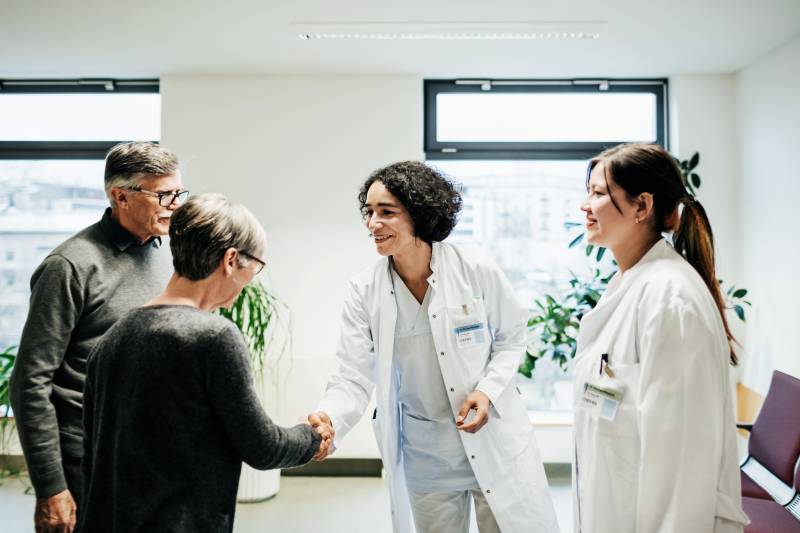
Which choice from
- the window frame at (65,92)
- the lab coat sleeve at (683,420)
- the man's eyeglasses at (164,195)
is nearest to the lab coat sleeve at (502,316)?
the lab coat sleeve at (683,420)

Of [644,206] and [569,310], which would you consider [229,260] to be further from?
[569,310]

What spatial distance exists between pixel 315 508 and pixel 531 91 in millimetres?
3238

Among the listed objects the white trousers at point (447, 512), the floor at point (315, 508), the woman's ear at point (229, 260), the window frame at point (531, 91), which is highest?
the window frame at point (531, 91)

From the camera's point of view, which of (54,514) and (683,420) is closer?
(683,420)

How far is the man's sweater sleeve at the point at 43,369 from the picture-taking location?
4.88 feet

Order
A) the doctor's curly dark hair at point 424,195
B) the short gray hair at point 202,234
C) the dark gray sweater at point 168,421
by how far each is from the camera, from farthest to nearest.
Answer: the doctor's curly dark hair at point 424,195
the short gray hair at point 202,234
the dark gray sweater at point 168,421

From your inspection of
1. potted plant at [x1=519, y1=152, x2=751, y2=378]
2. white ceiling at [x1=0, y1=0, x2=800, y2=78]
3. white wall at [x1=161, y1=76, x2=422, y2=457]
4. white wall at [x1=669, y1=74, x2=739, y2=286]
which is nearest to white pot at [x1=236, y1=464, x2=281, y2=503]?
white wall at [x1=161, y1=76, x2=422, y2=457]

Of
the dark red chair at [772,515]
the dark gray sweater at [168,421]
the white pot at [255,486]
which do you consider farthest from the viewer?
the white pot at [255,486]

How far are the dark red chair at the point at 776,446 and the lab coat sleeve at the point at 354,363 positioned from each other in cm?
176

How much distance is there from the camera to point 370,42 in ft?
11.3

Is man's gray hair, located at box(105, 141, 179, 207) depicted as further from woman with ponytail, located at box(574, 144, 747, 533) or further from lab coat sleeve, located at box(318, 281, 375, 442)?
woman with ponytail, located at box(574, 144, 747, 533)

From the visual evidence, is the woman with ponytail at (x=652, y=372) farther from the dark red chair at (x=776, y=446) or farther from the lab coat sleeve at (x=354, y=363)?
the dark red chair at (x=776, y=446)

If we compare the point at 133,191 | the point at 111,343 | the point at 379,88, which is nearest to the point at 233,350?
the point at 111,343

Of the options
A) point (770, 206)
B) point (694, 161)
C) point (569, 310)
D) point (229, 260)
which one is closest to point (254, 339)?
point (569, 310)
